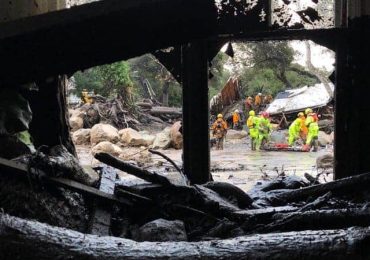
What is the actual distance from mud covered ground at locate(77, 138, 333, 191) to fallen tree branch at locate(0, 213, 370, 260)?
25.0ft

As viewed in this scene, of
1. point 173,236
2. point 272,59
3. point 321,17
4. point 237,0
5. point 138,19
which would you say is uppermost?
point 272,59

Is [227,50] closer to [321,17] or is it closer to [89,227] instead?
[321,17]

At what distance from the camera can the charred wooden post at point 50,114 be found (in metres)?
6.03

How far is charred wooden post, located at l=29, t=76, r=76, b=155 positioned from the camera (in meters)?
6.03

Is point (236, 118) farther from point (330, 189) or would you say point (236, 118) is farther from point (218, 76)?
point (330, 189)

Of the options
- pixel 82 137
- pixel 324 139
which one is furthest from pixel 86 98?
pixel 324 139

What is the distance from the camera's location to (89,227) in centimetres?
344

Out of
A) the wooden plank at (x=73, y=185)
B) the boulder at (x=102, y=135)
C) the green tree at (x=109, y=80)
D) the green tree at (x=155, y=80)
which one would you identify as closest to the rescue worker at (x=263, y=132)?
the boulder at (x=102, y=135)

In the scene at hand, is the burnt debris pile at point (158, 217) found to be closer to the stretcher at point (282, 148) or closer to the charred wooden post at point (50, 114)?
the charred wooden post at point (50, 114)

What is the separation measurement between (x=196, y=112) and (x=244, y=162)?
9.33m

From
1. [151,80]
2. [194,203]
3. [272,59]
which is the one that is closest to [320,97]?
[272,59]

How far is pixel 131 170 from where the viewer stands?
4.33 m

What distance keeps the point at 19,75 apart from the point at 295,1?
4.04 metres

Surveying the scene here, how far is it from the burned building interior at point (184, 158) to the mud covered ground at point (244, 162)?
4.09 m
